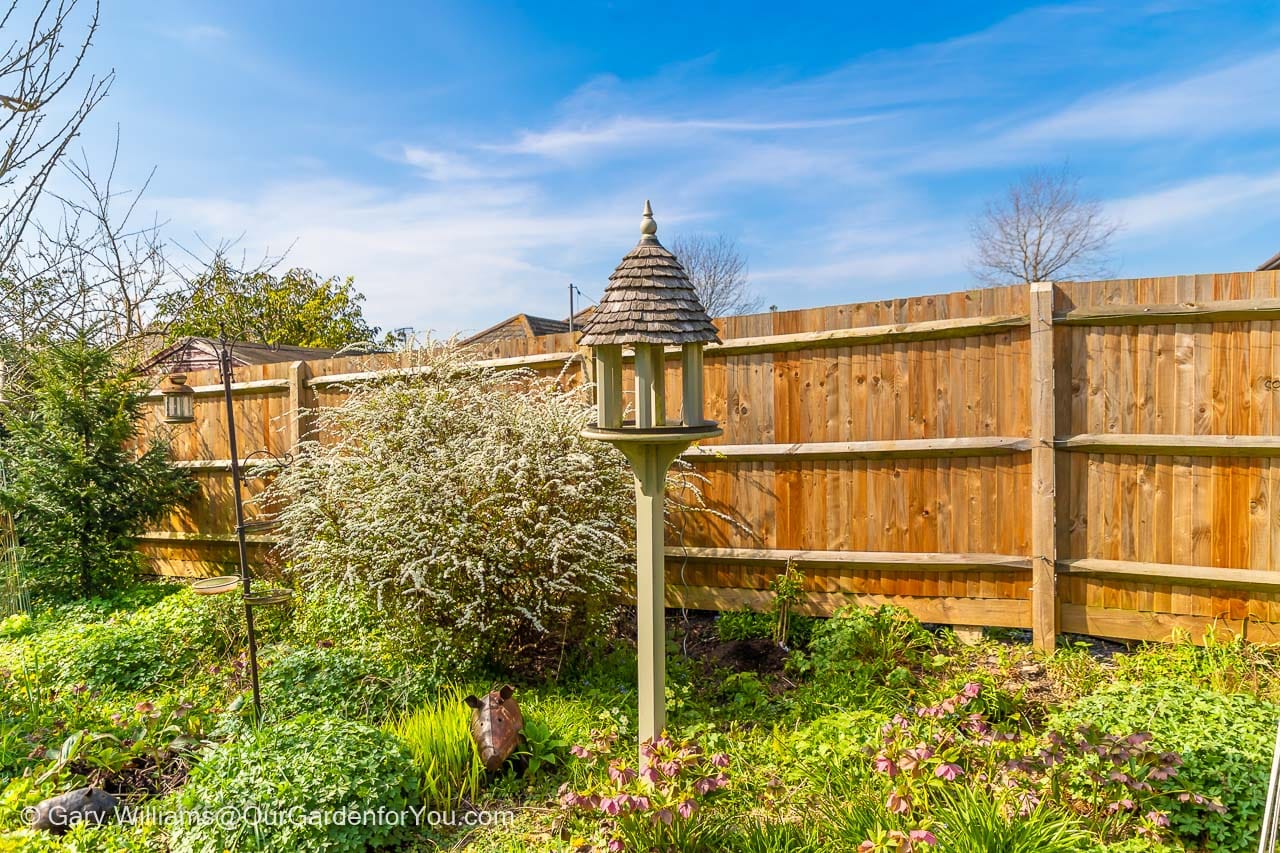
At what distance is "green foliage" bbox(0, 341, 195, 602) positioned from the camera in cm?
639

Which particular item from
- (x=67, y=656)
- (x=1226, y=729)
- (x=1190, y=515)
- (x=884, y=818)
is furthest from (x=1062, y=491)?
(x=67, y=656)

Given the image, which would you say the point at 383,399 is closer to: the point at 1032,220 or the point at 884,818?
the point at 884,818

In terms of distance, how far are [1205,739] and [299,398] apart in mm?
6544

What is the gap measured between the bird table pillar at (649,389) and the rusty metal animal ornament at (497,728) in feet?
1.99

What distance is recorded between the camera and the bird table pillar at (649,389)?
278 centimetres

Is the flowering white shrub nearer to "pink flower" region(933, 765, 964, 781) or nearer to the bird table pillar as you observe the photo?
the bird table pillar

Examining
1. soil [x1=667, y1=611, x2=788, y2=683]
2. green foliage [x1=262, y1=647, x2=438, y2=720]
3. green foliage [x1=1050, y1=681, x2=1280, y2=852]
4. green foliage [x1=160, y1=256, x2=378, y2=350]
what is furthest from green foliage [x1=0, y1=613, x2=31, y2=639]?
green foliage [x1=160, y1=256, x2=378, y2=350]

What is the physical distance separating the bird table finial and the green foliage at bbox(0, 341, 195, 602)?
6150 mm

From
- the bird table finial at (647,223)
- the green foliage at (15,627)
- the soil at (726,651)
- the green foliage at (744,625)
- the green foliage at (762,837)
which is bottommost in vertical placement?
the green foliage at (15,627)

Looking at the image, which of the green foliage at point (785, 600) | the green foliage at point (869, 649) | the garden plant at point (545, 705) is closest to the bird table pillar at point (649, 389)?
the garden plant at point (545, 705)

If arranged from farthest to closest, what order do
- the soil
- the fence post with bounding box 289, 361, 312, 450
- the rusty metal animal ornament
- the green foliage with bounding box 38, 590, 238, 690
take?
the fence post with bounding box 289, 361, 312, 450 < the green foliage with bounding box 38, 590, 238, 690 < the soil < the rusty metal animal ornament

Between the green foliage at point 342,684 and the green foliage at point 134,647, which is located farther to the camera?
the green foliage at point 134,647

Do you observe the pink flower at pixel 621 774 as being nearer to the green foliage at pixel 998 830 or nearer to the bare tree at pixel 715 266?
the green foliage at pixel 998 830

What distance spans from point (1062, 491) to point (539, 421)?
307 centimetres
